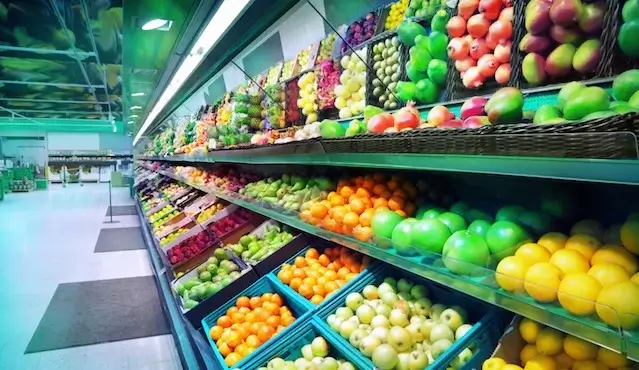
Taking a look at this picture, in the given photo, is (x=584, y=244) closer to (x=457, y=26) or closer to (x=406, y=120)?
(x=406, y=120)

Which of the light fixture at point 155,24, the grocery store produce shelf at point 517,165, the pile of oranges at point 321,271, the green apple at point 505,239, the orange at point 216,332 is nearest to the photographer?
the grocery store produce shelf at point 517,165

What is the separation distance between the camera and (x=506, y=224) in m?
1.32

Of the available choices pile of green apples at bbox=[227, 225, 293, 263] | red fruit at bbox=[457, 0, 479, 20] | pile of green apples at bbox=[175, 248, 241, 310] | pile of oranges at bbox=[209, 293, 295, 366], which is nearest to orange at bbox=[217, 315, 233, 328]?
pile of oranges at bbox=[209, 293, 295, 366]

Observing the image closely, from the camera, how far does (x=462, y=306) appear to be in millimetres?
1646

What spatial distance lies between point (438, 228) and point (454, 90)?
0.68 m

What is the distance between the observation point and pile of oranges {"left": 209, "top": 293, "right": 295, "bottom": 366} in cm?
208

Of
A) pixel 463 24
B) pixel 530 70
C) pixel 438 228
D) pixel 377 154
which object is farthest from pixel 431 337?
pixel 463 24

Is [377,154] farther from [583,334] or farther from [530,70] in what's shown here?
[583,334]

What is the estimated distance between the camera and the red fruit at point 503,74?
1.62 metres

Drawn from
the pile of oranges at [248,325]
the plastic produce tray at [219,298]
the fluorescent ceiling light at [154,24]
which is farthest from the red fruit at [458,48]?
the fluorescent ceiling light at [154,24]

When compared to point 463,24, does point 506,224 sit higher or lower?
lower

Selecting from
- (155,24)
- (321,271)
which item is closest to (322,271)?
(321,271)

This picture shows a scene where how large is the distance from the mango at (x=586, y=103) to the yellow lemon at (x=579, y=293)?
37 centimetres

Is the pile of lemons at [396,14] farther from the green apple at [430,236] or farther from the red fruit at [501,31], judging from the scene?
the green apple at [430,236]
